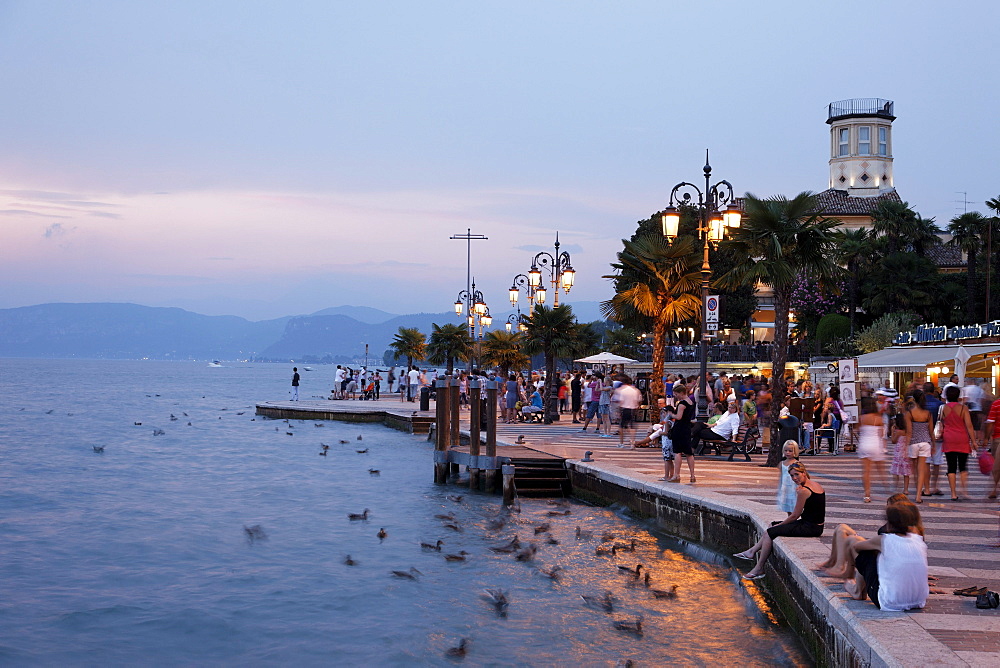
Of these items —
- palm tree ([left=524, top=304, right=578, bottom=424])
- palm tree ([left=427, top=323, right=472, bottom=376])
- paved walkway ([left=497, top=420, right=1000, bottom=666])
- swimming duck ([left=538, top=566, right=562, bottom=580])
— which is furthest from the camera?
palm tree ([left=427, top=323, right=472, bottom=376])

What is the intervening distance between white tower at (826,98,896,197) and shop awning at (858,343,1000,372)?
43600 millimetres

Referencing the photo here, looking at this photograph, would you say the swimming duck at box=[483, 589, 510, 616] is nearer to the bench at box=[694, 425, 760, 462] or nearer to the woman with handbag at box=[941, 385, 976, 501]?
the woman with handbag at box=[941, 385, 976, 501]

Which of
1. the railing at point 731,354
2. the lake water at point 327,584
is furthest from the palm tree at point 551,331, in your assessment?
the railing at point 731,354

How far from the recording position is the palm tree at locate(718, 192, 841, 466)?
57.9 feet

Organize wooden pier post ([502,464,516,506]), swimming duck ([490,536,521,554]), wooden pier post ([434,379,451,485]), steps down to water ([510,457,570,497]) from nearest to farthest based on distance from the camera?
swimming duck ([490,536,521,554]) → wooden pier post ([502,464,516,506]) → steps down to water ([510,457,570,497]) → wooden pier post ([434,379,451,485])

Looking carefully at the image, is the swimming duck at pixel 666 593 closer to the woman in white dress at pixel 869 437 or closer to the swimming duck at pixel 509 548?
the woman in white dress at pixel 869 437

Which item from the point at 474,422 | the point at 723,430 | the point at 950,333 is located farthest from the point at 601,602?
the point at 950,333

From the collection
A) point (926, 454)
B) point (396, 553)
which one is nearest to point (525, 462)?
point (396, 553)

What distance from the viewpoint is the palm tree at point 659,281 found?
2748cm

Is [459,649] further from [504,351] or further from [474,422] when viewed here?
[504,351]

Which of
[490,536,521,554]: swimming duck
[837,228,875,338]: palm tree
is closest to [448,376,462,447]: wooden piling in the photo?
[490,536,521,554]: swimming duck

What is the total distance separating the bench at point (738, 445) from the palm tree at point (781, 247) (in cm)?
153

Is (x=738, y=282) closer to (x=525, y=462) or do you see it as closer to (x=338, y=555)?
(x=525, y=462)

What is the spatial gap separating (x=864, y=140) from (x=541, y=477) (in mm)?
63125
